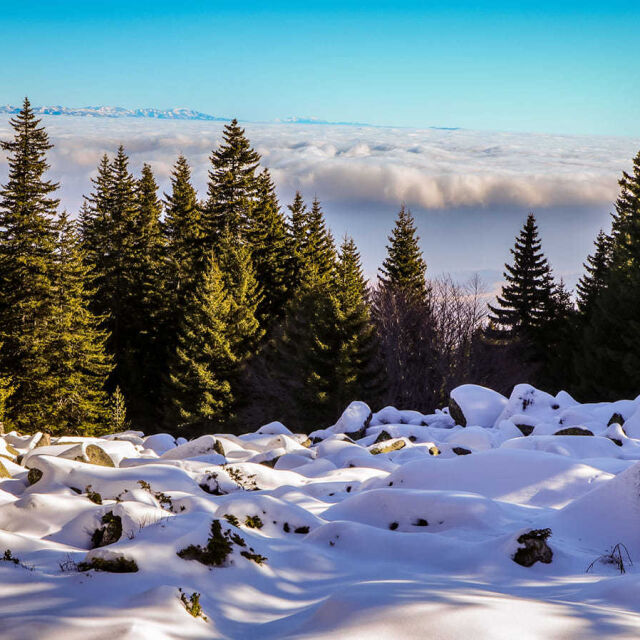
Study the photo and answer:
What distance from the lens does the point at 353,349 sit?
106 feet

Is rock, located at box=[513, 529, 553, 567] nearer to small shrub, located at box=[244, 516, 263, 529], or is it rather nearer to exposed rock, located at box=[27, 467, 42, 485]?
small shrub, located at box=[244, 516, 263, 529]

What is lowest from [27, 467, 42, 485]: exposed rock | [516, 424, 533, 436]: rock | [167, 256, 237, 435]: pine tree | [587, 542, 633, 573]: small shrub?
[167, 256, 237, 435]: pine tree

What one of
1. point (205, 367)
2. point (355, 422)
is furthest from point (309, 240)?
point (355, 422)

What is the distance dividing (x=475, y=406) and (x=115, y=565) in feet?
43.1

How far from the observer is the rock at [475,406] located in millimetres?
15678

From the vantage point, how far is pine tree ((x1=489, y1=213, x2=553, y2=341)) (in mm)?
43625

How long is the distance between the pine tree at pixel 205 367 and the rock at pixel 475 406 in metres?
19.4

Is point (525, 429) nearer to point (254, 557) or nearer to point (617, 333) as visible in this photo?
point (254, 557)

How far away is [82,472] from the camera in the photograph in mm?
7637

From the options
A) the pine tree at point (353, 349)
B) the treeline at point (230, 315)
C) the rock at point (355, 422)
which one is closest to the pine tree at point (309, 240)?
the treeline at point (230, 315)

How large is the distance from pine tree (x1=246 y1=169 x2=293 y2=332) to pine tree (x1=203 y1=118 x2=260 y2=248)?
1.07 m

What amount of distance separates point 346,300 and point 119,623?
30.1 metres

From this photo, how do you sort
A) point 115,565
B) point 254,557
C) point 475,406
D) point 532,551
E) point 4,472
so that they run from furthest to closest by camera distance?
point 475,406, point 4,472, point 532,551, point 254,557, point 115,565

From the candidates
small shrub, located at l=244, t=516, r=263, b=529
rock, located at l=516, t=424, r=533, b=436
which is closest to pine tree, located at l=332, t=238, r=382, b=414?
rock, located at l=516, t=424, r=533, b=436
